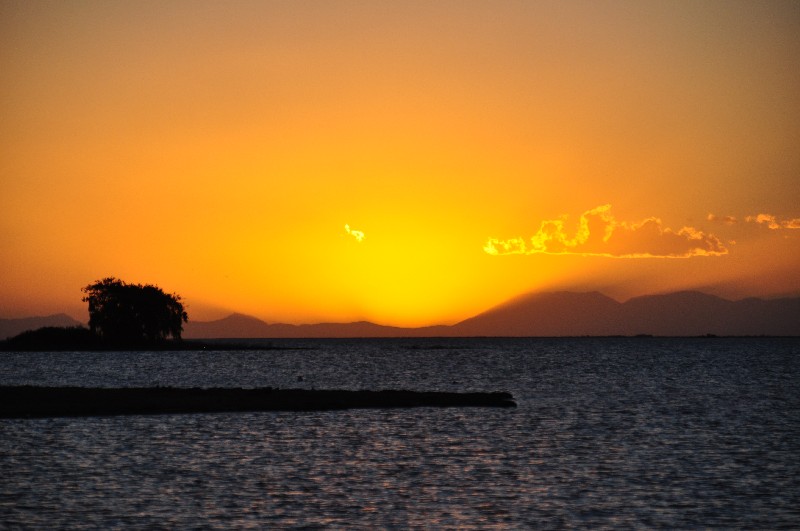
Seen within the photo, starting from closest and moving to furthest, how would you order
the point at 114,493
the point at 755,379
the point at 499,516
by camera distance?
the point at 499,516
the point at 114,493
the point at 755,379

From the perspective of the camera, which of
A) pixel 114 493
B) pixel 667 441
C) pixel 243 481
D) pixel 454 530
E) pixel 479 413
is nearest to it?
pixel 454 530

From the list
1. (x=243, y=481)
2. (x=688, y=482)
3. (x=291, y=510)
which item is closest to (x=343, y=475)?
(x=243, y=481)

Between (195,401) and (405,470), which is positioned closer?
(405,470)

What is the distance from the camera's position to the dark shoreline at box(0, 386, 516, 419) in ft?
201

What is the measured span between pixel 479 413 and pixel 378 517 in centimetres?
3554

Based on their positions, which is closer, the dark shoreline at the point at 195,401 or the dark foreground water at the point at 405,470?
the dark foreground water at the point at 405,470

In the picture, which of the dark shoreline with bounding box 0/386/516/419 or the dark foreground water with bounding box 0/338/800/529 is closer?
the dark foreground water with bounding box 0/338/800/529

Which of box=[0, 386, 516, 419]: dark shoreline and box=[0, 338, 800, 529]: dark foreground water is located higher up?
box=[0, 386, 516, 419]: dark shoreline

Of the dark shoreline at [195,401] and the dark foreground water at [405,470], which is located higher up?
the dark shoreline at [195,401]

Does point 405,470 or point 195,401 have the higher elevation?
point 195,401

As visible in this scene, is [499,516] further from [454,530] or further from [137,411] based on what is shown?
[137,411]

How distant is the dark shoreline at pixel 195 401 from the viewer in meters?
61.3

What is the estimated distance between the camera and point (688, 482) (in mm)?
40031

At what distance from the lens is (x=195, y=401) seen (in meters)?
66.9
